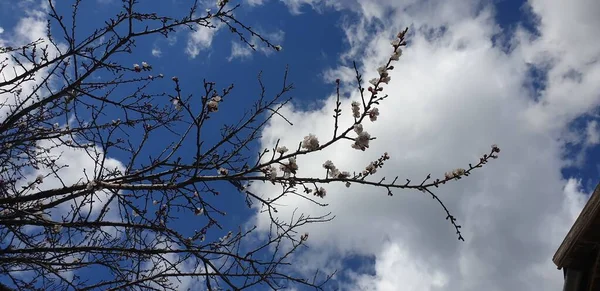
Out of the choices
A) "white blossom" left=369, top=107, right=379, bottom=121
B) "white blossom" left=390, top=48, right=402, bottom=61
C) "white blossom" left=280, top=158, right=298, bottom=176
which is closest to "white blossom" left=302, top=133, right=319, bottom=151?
"white blossom" left=280, top=158, right=298, bottom=176

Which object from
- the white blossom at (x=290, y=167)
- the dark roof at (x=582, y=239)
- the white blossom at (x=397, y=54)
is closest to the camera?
the white blossom at (x=290, y=167)

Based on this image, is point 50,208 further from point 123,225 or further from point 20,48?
point 20,48

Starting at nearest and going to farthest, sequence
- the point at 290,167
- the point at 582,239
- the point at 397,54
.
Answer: the point at 290,167 < the point at 397,54 < the point at 582,239

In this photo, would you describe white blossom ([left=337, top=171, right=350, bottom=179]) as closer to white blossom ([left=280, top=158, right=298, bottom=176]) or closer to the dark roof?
white blossom ([left=280, top=158, right=298, bottom=176])

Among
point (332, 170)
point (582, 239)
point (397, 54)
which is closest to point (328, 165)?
point (332, 170)

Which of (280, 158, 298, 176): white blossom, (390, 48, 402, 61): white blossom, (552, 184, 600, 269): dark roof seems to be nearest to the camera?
(280, 158, 298, 176): white blossom

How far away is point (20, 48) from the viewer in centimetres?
424

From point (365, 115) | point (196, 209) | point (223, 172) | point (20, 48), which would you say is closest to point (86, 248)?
point (196, 209)

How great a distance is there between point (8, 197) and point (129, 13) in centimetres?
198

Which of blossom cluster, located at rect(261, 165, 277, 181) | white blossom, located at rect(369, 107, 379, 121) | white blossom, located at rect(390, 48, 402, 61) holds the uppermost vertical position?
white blossom, located at rect(390, 48, 402, 61)

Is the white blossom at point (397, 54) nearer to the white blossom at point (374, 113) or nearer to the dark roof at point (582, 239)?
the white blossom at point (374, 113)

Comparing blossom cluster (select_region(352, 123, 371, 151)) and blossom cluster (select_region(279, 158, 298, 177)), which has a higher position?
blossom cluster (select_region(352, 123, 371, 151))

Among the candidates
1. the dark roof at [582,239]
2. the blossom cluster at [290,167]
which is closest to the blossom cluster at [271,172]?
the blossom cluster at [290,167]

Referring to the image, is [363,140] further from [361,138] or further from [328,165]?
[328,165]
